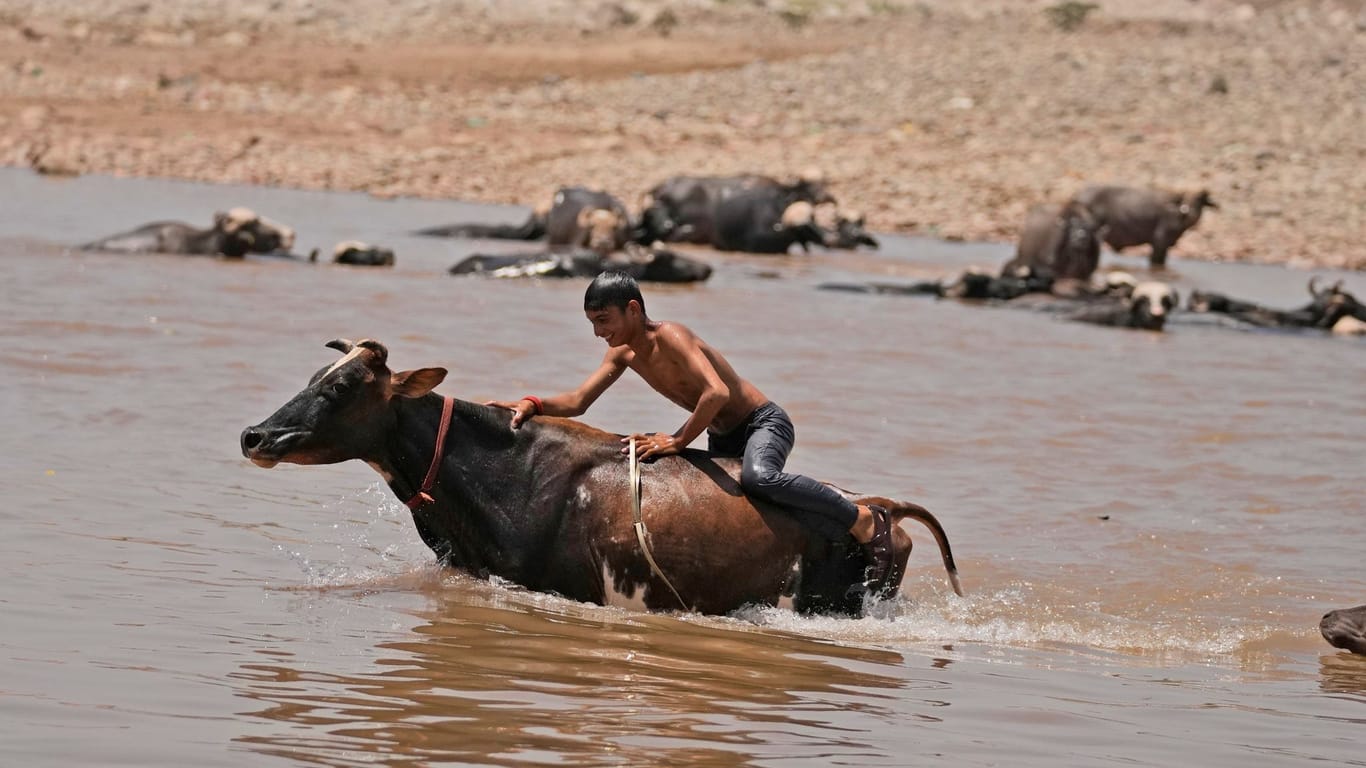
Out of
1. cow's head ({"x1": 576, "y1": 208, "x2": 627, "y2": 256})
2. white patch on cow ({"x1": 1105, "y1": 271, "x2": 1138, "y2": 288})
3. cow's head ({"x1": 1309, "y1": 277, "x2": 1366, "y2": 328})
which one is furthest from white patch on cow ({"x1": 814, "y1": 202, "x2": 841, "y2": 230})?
cow's head ({"x1": 1309, "y1": 277, "x2": 1366, "y2": 328})

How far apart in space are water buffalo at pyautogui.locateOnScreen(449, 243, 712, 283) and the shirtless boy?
45.6 ft

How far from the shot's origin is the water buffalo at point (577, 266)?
2200 cm

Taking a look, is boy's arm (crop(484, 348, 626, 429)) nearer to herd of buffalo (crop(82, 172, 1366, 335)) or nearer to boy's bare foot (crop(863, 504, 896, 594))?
boy's bare foot (crop(863, 504, 896, 594))

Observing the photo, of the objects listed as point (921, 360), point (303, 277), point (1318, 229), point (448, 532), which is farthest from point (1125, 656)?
point (1318, 229)

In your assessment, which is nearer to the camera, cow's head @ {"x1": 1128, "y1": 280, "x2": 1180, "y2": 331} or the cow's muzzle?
the cow's muzzle

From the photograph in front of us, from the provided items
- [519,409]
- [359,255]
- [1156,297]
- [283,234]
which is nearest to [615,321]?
[519,409]

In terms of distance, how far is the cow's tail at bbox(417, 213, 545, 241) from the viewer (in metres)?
26.5

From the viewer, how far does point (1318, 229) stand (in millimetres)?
29953

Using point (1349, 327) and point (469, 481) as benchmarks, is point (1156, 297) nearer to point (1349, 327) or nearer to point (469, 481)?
point (1349, 327)

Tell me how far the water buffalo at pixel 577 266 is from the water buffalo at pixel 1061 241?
15.0 feet

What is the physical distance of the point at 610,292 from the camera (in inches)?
297

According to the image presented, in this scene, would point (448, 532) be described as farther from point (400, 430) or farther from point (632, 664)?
point (632, 664)

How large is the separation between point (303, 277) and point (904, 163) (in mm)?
15346

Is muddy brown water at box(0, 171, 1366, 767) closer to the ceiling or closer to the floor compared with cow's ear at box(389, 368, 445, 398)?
closer to the floor
